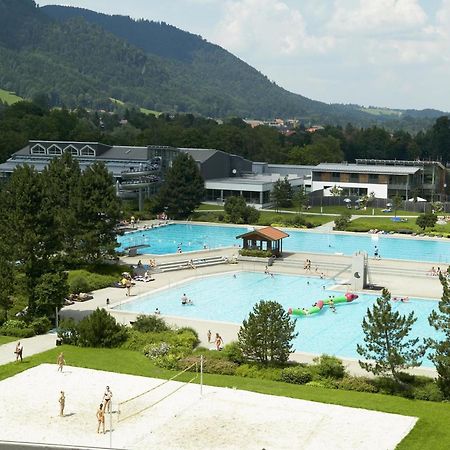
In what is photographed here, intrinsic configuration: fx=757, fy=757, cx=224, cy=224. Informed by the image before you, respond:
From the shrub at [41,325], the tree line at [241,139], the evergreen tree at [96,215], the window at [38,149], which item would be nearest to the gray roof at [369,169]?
the tree line at [241,139]

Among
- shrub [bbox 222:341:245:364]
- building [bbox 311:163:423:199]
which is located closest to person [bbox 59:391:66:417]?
shrub [bbox 222:341:245:364]

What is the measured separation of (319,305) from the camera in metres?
39.3

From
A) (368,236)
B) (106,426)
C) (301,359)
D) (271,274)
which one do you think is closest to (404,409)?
(301,359)

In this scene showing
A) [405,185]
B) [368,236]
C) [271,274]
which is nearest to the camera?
[271,274]

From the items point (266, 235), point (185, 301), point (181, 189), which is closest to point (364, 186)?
→ point (181, 189)

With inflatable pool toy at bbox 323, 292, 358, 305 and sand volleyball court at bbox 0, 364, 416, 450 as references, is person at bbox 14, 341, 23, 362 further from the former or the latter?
inflatable pool toy at bbox 323, 292, 358, 305

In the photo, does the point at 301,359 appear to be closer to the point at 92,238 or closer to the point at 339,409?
the point at 339,409

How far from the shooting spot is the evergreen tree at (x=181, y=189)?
235 feet

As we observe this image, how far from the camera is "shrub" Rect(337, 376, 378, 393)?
26.2 m

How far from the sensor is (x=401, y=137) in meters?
124

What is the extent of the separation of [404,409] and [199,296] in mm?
19224

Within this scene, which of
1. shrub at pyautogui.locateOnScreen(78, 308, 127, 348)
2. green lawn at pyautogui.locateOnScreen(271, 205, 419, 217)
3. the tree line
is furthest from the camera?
the tree line

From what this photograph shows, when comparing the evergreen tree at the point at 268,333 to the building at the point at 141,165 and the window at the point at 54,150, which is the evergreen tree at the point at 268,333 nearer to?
the building at the point at 141,165

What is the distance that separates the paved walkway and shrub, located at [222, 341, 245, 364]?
7396 millimetres
